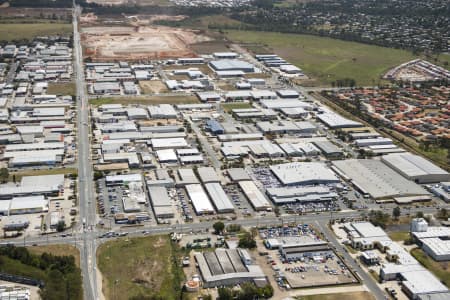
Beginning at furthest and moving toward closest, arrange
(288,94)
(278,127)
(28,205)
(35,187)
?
1. (288,94)
2. (278,127)
3. (35,187)
4. (28,205)

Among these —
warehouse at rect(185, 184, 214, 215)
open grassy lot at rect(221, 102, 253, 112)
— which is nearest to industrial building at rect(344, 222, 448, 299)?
warehouse at rect(185, 184, 214, 215)

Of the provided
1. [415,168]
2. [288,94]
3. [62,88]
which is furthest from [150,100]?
[415,168]

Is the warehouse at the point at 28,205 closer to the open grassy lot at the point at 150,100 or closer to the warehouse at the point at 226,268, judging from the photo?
the warehouse at the point at 226,268

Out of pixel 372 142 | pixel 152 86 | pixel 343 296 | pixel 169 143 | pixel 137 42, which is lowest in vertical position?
pixel 343 296

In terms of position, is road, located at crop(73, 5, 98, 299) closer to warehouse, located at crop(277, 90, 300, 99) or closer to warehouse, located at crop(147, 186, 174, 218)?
warehouse, located at crop(147, 186, 174, 218)

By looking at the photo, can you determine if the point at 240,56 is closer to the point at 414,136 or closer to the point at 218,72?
the point at 218,72

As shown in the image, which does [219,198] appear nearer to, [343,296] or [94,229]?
[94,229]
